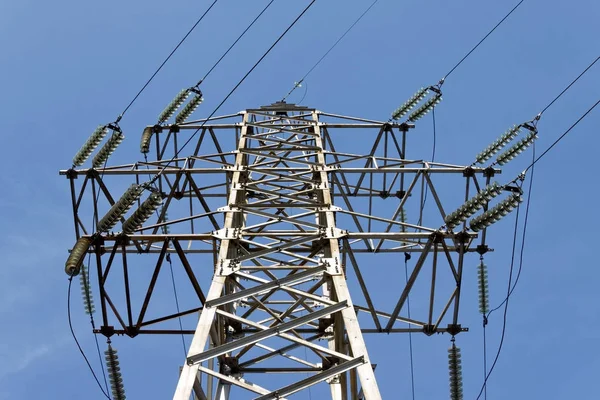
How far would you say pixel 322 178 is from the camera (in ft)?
66.1

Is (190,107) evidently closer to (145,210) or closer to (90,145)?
(90,145)

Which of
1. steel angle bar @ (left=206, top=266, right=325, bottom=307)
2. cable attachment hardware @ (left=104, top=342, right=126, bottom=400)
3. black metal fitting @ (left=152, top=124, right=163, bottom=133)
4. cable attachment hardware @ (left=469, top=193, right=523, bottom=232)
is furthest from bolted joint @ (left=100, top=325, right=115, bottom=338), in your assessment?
black metal fitting @ (left=152, top=124, right=163, bottom=133)

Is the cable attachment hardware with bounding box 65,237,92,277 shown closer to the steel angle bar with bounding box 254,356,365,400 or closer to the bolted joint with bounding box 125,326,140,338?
the bolted joint with bounding box 125,326,140,338

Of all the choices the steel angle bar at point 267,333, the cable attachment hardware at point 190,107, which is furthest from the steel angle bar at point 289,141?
the steel angle bar at point 267,333

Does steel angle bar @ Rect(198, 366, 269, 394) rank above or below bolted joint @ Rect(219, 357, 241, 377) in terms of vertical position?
below

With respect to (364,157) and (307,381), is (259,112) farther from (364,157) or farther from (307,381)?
(307,381)

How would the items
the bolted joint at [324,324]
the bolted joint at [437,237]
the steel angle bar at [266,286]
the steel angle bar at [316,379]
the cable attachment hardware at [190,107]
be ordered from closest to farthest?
the steel angle bar at [316,379]
the steel angle bar at [266,286]
the bolted joint at [437,237]
the bolted joint at [324,324]
the cable attachment hardware at [190,107]

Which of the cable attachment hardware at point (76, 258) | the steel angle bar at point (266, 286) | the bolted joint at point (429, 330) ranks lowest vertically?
the steel angle bar at point (266, 286)

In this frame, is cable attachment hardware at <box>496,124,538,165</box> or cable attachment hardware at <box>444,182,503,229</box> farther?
cable attachment hardware at <box>496,124,538,165</box>

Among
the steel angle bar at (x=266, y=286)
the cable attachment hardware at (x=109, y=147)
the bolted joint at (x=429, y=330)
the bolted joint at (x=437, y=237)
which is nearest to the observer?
the steel angle bar at (x=266, y=286)

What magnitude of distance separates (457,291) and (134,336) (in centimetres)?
619

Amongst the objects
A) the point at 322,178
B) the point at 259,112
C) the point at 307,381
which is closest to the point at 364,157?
the point at 322,178

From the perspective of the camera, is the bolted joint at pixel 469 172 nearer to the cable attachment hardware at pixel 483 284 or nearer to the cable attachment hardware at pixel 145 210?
the cable attachment hardware at pixel 483 284

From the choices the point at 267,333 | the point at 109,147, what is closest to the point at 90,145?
the point at 109,147
